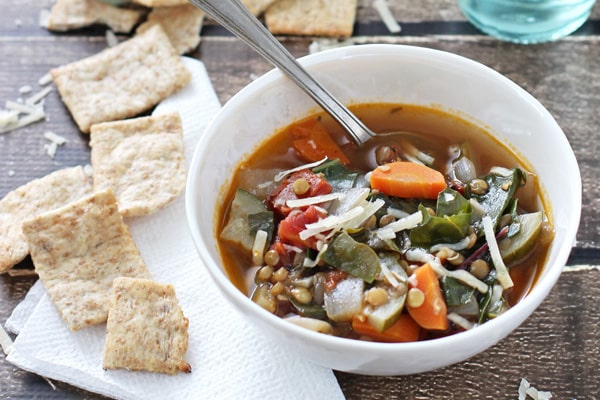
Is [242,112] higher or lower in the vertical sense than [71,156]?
higher

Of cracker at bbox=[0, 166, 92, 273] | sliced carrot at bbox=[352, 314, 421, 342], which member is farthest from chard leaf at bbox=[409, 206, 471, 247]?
cracker at bbox=[0, 166, 92, 273]

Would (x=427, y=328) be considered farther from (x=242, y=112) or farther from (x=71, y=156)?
(x=71, y=156)

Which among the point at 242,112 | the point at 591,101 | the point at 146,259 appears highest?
the point at 242,112

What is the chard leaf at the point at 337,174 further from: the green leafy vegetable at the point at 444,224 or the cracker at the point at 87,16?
the cracker at the point at 87,16

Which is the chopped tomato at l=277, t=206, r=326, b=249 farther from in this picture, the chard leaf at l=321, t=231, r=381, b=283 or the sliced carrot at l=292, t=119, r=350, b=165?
the sliced carrot at l=292, t=119, r=350, b=165

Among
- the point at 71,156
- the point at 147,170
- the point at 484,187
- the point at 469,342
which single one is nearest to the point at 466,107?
the point at 484,187

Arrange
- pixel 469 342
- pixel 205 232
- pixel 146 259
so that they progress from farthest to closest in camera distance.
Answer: pixel 146 259
pixel 205 232
pixel 469 342

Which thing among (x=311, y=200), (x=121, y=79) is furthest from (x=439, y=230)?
(x=121, y=79)
